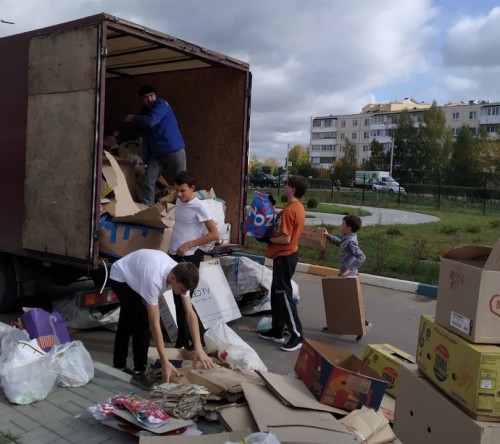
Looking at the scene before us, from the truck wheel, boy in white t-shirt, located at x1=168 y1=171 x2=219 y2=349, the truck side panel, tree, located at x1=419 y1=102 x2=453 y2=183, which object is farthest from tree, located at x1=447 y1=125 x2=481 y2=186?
the truck side panel

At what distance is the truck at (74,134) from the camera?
464 centimetres

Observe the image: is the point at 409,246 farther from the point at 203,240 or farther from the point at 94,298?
the point at 94,298

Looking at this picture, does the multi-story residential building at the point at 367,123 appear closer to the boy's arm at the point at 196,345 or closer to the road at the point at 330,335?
the road at the point at 330,335

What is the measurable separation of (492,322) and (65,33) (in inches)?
158

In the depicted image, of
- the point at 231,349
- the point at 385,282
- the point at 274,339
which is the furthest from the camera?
the point at 385,282

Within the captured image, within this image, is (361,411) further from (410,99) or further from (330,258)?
(410,99)

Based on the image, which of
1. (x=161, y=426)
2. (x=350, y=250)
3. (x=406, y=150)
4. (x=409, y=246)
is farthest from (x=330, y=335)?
(x=406, y=150)

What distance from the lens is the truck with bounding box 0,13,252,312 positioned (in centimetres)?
464

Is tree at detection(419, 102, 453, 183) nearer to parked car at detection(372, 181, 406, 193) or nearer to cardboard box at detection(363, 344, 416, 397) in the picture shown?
parked car at detection(372, 181, 406, 193)

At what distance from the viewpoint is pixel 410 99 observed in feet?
365

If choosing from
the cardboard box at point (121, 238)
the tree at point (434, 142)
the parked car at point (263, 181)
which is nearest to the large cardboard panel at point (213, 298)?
the cardboard box at point (121, 238)

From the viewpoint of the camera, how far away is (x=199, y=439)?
2.88 metres

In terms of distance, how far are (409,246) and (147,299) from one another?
887 centimetres

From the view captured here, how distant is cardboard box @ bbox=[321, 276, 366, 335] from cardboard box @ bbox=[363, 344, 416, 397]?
1367mm
